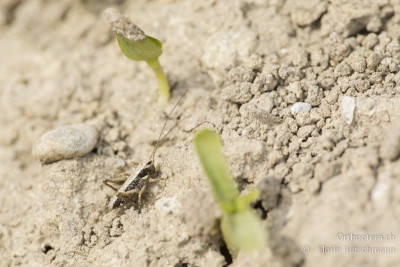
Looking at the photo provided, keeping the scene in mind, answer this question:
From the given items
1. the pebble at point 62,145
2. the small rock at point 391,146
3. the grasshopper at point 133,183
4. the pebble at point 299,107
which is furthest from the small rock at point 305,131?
the pebble at point 62,145

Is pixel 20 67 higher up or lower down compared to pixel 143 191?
higher up

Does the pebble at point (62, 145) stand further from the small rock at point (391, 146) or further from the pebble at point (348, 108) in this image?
the small rock at point (391, 146)

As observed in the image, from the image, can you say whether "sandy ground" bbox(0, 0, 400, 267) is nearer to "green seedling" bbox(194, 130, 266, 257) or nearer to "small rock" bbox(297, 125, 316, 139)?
"small rock" bbox(297, 125, 316, 139)

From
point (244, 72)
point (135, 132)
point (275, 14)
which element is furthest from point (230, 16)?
point (135, 132)

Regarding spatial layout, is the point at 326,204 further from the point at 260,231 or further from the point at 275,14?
the point at 275,14

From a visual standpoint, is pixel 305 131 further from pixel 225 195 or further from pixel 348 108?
pixel 225 195

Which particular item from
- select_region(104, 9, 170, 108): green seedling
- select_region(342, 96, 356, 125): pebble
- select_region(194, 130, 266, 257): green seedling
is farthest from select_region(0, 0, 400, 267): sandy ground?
select_region(104, 9, 170, 108): green seedling
